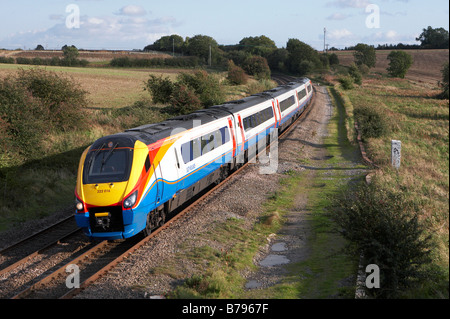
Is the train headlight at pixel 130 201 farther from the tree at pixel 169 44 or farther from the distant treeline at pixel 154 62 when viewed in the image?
the tree at pixel 169 44

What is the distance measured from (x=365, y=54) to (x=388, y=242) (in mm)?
100398

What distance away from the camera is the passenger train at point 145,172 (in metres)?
11.7

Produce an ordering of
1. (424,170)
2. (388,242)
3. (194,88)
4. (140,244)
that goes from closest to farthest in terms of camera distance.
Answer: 1. (388,242)
2. (140,244)
3. (424,170)
4. (194,88)

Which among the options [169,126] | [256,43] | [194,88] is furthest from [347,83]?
[256,43]

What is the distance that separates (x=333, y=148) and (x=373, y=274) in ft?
59.5

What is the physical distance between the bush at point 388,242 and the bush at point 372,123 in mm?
17460

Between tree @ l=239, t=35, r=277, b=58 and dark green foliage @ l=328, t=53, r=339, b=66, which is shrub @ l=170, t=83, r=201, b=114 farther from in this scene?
tree @ l=239, t=35, r=277, b=58

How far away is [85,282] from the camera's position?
32.9ft

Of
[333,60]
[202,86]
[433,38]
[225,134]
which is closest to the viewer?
[225,134]

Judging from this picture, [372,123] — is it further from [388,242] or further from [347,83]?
[347,83]

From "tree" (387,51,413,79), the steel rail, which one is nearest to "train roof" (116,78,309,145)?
the steel rail

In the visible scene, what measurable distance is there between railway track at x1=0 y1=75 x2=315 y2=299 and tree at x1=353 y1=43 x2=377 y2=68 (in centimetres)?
9697

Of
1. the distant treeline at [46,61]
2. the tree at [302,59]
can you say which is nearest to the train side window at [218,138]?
the distant treeline at [46,61]

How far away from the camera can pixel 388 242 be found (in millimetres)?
9914
